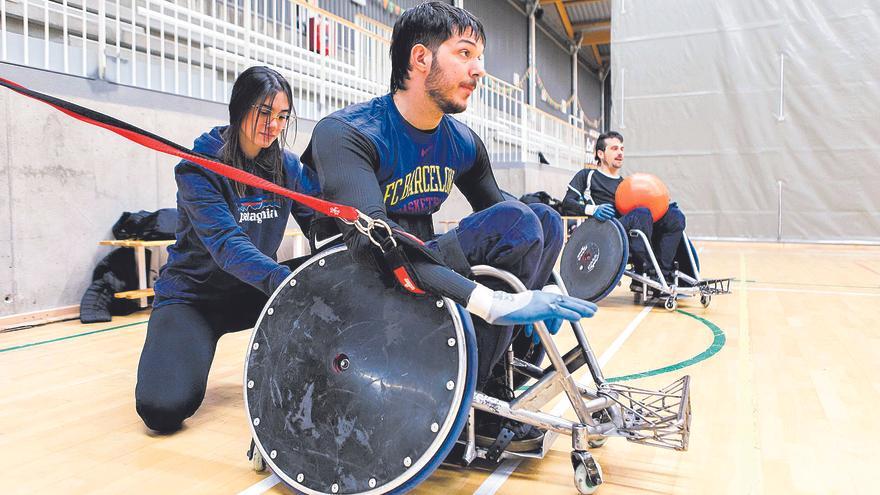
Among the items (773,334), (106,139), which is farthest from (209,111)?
(773,334)

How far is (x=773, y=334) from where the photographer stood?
142 inches

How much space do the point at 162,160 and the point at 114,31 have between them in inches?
41.3

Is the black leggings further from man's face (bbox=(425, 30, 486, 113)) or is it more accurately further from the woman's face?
man's face (bbox=(425, 30, 486, 113))

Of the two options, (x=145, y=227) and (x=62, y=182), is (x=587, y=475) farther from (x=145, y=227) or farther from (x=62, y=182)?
(x=62, y=182)

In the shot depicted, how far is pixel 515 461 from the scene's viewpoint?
1.78 meters

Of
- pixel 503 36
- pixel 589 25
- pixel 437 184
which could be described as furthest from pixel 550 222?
pixel 589 25

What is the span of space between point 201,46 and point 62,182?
2.01 metres

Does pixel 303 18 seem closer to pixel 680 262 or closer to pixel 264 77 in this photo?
pixel 680 262

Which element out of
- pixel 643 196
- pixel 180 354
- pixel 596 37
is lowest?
pixel 180 354

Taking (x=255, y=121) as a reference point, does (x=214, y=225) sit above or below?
below

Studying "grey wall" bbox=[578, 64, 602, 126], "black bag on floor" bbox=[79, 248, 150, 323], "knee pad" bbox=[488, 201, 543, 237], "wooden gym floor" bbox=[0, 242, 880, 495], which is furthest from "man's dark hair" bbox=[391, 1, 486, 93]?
"grey wall" bbox=[578, 64, 602, 126]

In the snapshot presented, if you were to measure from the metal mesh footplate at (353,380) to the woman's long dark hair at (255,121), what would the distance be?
750 millimetres

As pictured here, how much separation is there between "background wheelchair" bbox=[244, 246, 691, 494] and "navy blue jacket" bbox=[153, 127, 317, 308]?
46 centimetres

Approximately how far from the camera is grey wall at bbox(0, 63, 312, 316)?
12.8 feet
